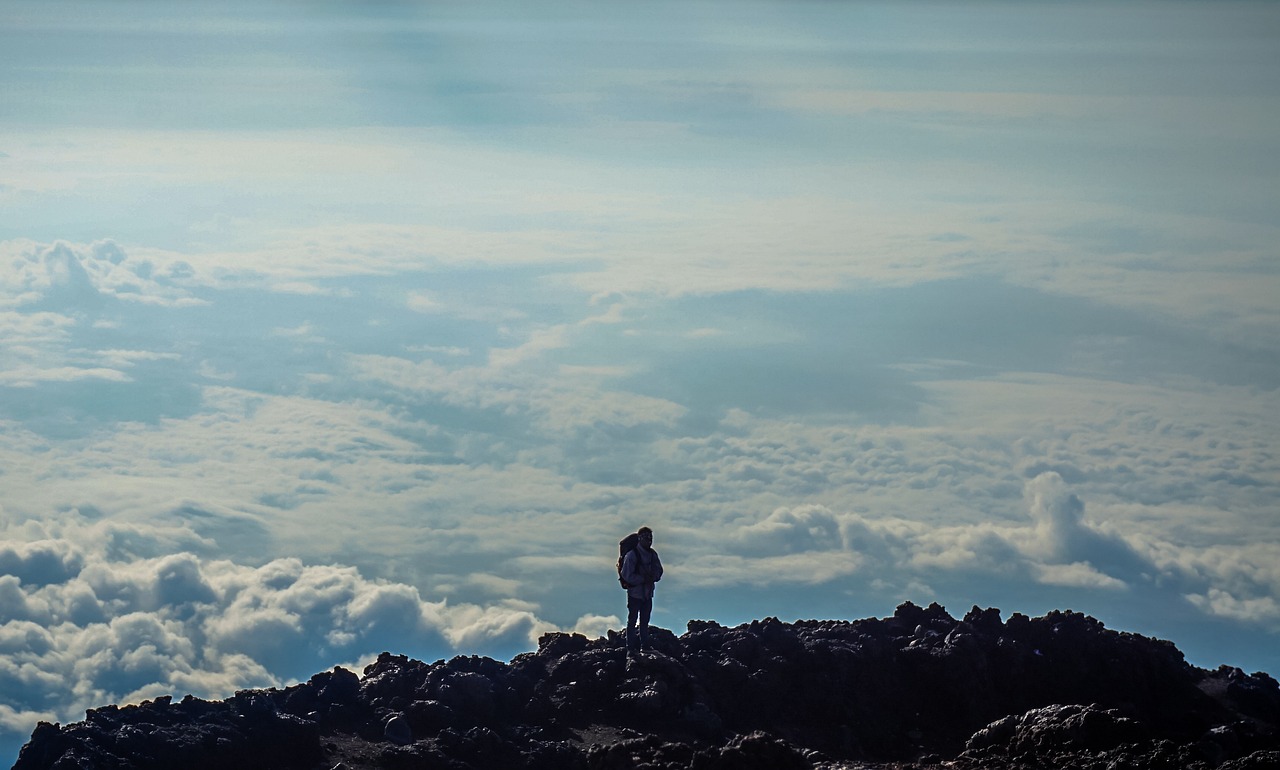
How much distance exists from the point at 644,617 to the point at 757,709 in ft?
14.3

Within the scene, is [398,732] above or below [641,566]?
below

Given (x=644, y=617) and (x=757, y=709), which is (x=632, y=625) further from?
(x=757, y=709)

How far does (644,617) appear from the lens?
46.0 meters

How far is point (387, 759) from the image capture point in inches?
1563

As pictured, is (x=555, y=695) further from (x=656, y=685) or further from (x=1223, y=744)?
(x=1223, y=744)

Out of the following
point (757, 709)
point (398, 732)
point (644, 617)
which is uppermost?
point (644, 617)

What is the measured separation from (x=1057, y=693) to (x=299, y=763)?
73.0ft

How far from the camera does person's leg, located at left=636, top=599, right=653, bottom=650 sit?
4544 cm

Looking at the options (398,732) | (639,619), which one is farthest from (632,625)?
(398,732)

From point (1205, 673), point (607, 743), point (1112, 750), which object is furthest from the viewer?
point (1205, 673)

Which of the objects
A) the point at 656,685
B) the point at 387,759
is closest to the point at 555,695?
the point at 656,685

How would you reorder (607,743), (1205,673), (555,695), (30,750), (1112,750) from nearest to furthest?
(1112,750)
(30,750)
(607,743)
(555,695)
(1205,673)

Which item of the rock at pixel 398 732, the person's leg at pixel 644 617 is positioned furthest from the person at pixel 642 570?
the rock at pixel 398 732

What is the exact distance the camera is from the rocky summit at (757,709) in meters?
38.0
